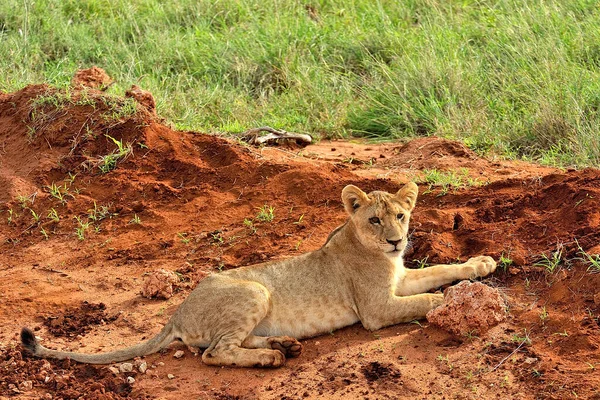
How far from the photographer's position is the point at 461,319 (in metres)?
5.48

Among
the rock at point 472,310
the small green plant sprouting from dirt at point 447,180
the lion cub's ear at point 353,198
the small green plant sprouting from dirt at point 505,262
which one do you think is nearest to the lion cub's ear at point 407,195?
the lion cub's ear at point 353,198

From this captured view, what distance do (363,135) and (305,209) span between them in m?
2.45

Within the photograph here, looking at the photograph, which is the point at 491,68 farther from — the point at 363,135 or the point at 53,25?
the point at 53,25

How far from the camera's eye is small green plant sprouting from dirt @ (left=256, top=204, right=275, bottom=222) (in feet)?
25.0

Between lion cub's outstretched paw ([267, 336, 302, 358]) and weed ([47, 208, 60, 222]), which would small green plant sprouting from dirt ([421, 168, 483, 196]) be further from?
weed ([47, 208, 60, 222])

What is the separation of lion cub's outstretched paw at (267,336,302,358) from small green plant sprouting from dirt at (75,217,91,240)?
268 centimetres

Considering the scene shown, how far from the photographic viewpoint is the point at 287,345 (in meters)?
5.70

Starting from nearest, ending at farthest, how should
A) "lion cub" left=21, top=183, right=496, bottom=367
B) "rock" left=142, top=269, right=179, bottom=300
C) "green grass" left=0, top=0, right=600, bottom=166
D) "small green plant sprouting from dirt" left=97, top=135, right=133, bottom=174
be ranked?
"lion cub" left=21, top=183, right=496, bottom=367 < "rock" left=142, top=269, right=179, bottom=300 < "small green plant sprouting from dirt" left=97, top=135, right=133, bottom=174 < "green grass" left=0, top=0, right=600, bottom=166

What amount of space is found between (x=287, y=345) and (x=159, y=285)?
4.32ft

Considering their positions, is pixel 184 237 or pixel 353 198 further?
pixel 184 237

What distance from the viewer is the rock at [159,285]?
6660 millimetres

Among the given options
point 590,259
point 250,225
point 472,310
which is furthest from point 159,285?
point 590,259

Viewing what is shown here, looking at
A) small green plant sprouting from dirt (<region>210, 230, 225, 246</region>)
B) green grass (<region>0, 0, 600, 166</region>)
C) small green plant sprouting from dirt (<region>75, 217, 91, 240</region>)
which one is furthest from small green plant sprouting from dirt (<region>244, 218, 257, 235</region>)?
green grass (<region>0, 0, 600, 166</region>)

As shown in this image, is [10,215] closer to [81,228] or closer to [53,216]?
[53,216]
